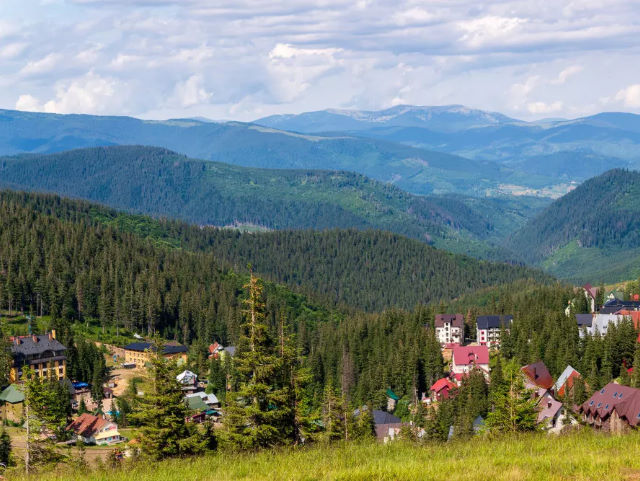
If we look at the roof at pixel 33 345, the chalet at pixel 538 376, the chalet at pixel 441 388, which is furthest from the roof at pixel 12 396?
the chalet at pixel 538 376

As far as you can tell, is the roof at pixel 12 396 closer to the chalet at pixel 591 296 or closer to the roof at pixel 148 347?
the roof at pixel 148 347

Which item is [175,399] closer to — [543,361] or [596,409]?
[596,409]

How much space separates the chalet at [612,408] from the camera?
75500mm

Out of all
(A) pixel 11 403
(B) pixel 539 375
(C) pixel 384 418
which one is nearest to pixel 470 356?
(B) pixel 539 375

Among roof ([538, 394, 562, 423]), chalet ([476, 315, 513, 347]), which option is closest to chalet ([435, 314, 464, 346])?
chalet ([476, 315, 513, 347])

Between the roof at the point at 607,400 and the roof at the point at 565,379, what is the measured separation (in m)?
11.4

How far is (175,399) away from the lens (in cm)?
4341

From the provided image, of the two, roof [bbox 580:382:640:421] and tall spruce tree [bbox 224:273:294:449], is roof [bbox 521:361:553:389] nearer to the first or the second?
roof [bbox 580:382:640:421]

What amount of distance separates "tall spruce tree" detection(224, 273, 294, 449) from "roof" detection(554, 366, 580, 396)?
218 ft

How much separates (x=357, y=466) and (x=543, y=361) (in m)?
90.0

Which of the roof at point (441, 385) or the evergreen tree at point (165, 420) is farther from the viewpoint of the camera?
the roof at point (441, 385)

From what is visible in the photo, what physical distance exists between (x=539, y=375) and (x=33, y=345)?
7927 centimetres

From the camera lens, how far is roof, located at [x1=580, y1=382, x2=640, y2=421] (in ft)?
259

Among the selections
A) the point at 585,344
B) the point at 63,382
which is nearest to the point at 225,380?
the point at 63,382
